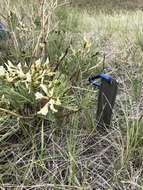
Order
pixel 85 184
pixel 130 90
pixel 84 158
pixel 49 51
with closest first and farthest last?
pixel 85 184, pixel 84 158, pixel 130 90, pixel 49 51

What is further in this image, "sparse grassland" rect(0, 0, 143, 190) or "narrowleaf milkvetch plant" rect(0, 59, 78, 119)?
"narrowleaf milkvetch plant" rect(0, 59, 78, 119)

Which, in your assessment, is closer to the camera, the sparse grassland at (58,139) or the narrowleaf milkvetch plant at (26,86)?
the sparse grassland at (58,139)

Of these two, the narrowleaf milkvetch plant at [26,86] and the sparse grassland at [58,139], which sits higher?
the narrowleaf milkvetch plant at [26,86]

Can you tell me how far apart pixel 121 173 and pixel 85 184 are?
15 centimetres

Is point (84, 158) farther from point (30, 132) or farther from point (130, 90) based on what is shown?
point (130, 90)

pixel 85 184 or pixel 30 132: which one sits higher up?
pixel 30 132

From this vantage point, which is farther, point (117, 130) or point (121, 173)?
point (117, 130)

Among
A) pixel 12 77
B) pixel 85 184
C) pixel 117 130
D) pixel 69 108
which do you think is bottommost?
pixel 85 184

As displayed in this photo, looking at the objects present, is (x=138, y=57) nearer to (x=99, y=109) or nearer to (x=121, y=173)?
(x=99, y=109)

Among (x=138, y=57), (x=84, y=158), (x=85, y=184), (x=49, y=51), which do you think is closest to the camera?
(x=85, y=184)

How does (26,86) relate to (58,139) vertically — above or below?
above

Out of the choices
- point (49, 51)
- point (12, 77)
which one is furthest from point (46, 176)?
point (49, 51)

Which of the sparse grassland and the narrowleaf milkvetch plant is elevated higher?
the narrowleaf milkvetch plant

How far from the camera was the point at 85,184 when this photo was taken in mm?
1527
